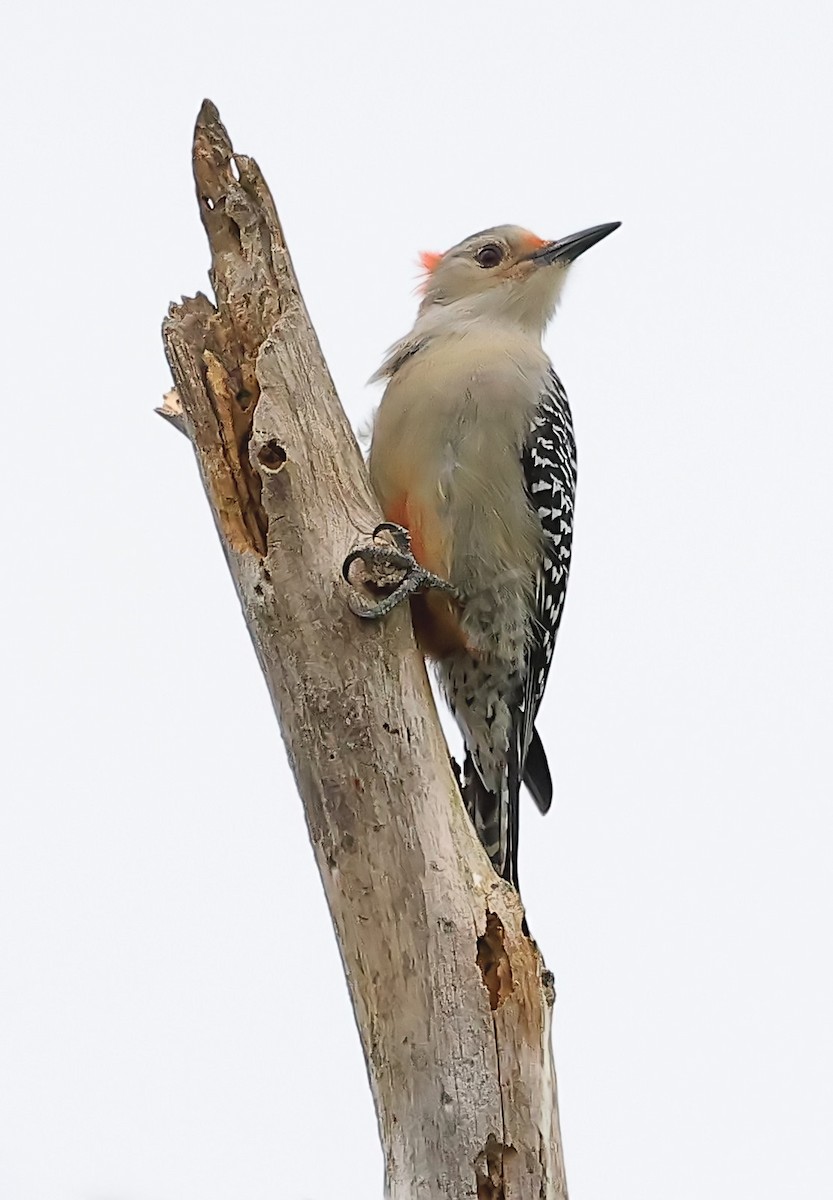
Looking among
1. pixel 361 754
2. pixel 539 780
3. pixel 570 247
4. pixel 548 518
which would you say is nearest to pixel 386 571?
pixel 361 754

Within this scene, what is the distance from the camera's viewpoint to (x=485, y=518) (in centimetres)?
336

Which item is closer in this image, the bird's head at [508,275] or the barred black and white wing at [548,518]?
the barred black and white wing at [548,518]

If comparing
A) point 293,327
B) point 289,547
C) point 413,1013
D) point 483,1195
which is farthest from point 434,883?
point 293,327

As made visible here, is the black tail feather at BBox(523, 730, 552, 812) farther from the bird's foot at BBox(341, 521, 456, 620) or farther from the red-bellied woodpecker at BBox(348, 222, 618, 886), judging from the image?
the bird's foot at BBox(341, 521, 456, 620)

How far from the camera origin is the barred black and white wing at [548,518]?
3463mm

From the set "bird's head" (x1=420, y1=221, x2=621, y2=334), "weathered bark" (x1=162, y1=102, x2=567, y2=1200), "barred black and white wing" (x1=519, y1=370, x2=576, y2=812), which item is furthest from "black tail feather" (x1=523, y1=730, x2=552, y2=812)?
"bird's head" (x1=420, y1=221, x2=621, y2=334)

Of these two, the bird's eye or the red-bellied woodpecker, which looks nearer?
the red-bellied woodpecker

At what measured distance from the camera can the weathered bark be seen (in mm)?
2602

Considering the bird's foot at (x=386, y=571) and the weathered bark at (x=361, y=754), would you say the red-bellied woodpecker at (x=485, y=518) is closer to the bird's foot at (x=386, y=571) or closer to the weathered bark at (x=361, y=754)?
the bird's foot at (x=386, y=571)

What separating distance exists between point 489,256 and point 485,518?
959 millimetres

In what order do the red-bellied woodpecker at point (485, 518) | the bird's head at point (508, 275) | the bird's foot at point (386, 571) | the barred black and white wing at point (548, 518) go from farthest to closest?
1. the bird's head at point (508, 275)
2. the barred black and white wing at point (548, 518)
3. the red-bellied woodpecker at point (485, 518)
4. the bird's foot at point (386, 571)

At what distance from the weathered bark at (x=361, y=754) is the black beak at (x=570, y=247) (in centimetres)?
101

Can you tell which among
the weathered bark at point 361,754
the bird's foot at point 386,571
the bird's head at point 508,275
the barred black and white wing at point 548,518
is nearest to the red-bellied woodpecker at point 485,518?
the barred black and white wing at point 548,518

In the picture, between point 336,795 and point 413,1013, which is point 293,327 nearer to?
point 336,795
